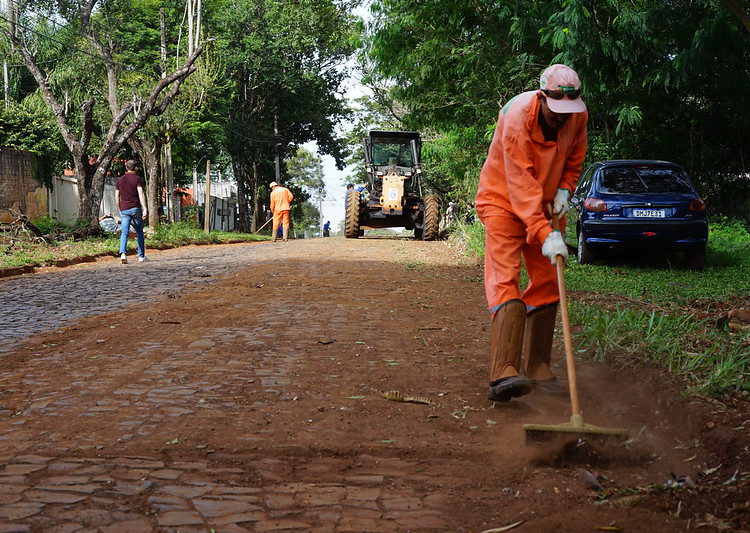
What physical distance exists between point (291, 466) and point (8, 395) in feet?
7.03

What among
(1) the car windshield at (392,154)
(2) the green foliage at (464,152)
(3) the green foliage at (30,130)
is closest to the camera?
(2) the green foliage at (464,152)

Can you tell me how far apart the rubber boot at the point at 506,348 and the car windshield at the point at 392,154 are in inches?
770

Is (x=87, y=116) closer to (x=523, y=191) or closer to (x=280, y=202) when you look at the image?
(x=280, y=202)

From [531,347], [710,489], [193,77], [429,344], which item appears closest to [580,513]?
[710,489]

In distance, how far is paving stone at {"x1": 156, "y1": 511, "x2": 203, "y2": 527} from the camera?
9.25 ft

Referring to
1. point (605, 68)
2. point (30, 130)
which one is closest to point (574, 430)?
point (605, 68)

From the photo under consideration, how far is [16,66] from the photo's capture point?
1341 inches

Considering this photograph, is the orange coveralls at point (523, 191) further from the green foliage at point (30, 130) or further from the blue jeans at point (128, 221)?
the green foliage at point (30, 130)

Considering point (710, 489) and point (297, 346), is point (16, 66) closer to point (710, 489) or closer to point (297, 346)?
point (297, 346)

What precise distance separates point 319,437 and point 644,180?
9188mm

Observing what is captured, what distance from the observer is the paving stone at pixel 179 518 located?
282cm

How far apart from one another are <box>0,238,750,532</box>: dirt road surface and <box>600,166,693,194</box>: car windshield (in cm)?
554

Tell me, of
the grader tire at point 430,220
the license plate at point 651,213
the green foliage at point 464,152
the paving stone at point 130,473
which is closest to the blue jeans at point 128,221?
the green foliage at point 464,152

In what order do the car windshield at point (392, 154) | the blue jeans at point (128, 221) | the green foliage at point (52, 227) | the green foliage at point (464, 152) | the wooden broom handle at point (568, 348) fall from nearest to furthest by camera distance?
the wooden broom handle at point (568, 348) < the blue jeans at point (128, 221) < the green foliage at point (52, 227) < the green foliage at point (464, 152) < the car windshield at point (392, 154)
